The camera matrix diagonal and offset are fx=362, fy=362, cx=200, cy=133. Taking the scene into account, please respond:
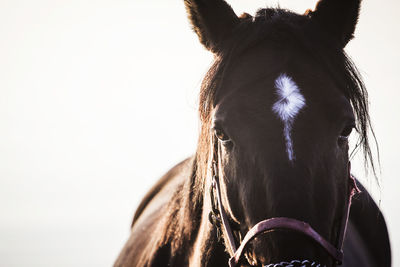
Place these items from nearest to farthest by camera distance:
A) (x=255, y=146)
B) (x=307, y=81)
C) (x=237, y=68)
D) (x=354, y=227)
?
(x=255, y=146)
(x=307, y=81)
(x=237, y=68)
(x=354, y=227)

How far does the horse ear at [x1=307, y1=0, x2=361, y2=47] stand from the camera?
249cm

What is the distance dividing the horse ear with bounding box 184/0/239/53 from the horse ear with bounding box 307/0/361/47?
0.59 m

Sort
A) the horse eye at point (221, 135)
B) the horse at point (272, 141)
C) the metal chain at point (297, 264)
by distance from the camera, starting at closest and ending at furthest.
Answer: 1. the metal chain at point (297, 264)
2. the horse at point (272, 141)
3. the horse eye at point (221, 135)

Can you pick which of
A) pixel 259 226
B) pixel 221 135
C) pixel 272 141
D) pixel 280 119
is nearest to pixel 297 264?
pixel 259 226

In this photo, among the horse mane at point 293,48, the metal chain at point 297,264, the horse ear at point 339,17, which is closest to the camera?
the metal chain at point 297,264

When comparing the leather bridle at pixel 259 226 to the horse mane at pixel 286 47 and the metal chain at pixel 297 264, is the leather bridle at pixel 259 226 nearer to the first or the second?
the metal chain at pixel 297 264

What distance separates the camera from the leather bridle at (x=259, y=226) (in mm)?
1709

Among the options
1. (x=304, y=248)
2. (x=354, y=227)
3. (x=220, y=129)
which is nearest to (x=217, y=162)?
(x=220, y=129)

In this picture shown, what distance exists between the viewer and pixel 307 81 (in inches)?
82.4

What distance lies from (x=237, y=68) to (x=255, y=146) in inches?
25.7

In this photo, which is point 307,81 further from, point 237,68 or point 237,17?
point 237,17

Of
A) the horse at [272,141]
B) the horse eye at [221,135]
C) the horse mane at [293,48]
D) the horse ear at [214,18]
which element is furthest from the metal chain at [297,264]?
the horse ear at [214,18]

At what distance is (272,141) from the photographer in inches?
74.2

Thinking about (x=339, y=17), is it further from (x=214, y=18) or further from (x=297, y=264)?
(x=297, y=264)
